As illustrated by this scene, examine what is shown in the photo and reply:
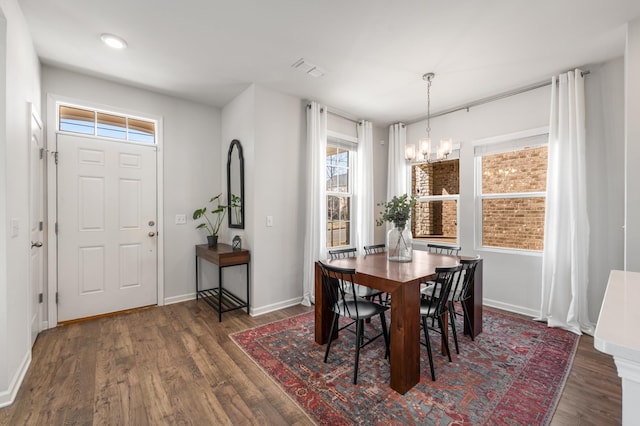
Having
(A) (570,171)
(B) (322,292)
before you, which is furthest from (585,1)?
(B) (322,292)

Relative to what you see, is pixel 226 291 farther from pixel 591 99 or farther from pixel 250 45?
pixel 591 99

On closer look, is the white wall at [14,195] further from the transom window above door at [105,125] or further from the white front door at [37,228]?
the transom window above door at [105,125]

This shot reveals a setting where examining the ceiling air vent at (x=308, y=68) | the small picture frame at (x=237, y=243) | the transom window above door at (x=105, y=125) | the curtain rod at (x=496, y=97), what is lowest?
the small picture frame at (x=237, y=243)

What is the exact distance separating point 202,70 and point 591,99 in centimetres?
416

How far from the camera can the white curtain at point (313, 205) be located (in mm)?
3777

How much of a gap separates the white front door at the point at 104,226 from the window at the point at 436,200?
151 inches

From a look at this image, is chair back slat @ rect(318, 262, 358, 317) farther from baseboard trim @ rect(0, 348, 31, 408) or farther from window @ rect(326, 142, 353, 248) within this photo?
baseboard trim @ rect(0, 348, 31, 408)

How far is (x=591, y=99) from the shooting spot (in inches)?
116

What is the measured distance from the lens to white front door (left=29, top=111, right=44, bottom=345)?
2615 millimetres

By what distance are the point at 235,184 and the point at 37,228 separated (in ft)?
6.67

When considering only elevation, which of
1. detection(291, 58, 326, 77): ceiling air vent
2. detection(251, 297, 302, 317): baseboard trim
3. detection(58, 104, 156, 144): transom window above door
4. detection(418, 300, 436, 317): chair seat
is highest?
detection(291, 58, 326, 77): ceiling air vent

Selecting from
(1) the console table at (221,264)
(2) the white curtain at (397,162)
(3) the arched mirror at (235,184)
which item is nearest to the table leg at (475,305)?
(2) the white curtain at (397,162)

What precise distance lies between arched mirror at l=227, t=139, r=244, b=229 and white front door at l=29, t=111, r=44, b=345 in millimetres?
1905

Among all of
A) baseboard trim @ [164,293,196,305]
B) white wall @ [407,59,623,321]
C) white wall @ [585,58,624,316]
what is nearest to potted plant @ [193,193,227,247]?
baseboard trim @ [164,293,196,305]
